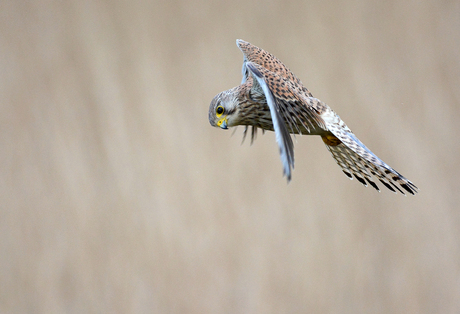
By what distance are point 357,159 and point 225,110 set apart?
0.52m

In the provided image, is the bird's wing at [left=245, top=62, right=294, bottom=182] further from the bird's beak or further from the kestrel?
the bird's beak

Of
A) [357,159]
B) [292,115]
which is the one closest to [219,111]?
[292,115]

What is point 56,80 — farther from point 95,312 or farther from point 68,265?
point 95,312

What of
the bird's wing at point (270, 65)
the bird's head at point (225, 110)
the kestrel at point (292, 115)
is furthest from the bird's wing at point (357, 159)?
the bird's head at point (225, 110)

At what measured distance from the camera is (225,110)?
66.1 inches

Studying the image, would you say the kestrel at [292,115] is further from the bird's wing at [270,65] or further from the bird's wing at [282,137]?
the bird's wing at [282,137]

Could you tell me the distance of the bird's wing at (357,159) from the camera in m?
1.60

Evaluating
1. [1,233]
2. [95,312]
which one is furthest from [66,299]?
[1,233]

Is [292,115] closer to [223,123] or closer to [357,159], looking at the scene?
[223,123]

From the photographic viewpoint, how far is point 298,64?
3625mm

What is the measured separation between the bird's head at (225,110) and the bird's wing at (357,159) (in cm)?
26

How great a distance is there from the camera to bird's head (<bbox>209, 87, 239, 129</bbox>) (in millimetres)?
1674

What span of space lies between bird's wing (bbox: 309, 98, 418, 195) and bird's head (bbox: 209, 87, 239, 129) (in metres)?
0.26

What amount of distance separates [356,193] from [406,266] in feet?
2.22
